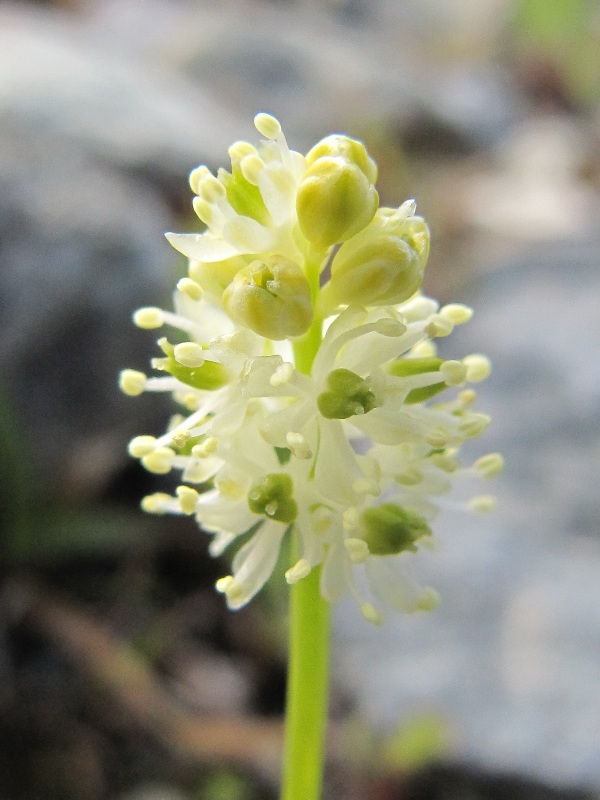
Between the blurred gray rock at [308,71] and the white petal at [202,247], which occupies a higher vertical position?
the blurred gray rock at [308,71]

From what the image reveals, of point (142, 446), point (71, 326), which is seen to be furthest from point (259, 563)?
→ point (71, 326)

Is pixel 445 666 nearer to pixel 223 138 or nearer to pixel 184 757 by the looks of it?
pixel 184 757

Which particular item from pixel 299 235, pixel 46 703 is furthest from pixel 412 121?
pixel 299 235

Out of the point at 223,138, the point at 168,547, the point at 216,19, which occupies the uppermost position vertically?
the point at 216,19

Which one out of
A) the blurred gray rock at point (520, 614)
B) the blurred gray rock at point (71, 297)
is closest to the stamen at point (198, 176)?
the blurred gray rock at point (520, 614)

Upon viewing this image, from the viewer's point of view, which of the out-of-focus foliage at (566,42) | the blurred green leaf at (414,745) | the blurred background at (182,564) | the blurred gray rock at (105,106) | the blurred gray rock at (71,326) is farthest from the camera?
the out-of-focus foliage at (566,42)

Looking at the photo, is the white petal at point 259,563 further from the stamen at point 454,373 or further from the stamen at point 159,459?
the stamen at point 454,373

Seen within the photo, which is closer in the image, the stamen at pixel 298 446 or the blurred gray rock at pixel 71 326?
the stamen at pixel 298 446
